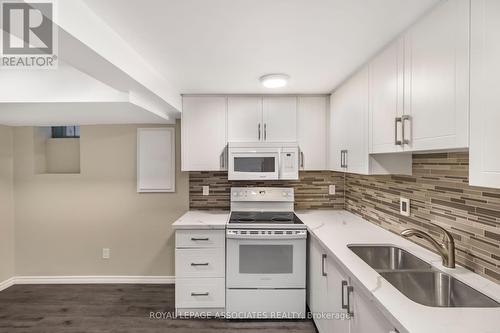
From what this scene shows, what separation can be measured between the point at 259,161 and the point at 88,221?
224 cm

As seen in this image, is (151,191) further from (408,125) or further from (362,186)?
(408,125)

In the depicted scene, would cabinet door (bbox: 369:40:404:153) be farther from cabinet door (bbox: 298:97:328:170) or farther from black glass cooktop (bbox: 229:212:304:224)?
black glass cooktop (bbox: 229:212:304:224)

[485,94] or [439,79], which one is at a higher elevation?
[439,79]

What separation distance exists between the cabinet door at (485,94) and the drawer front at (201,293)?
2.14m

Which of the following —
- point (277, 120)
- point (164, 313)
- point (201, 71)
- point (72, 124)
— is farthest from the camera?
point (72, 124)

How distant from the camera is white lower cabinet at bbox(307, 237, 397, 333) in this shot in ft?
4.20

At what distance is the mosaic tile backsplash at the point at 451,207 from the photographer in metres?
1.34

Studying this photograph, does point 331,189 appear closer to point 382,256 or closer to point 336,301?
point 382,256

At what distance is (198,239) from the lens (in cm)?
250

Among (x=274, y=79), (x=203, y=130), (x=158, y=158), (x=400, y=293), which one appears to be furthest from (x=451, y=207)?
(x=158, y=158)

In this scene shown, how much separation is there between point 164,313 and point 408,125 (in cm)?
263

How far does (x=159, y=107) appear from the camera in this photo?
261cm

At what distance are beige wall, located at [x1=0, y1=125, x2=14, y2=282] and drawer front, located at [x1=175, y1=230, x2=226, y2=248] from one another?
234 centimetres

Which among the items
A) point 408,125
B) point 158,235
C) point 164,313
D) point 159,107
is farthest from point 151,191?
point 408,125
